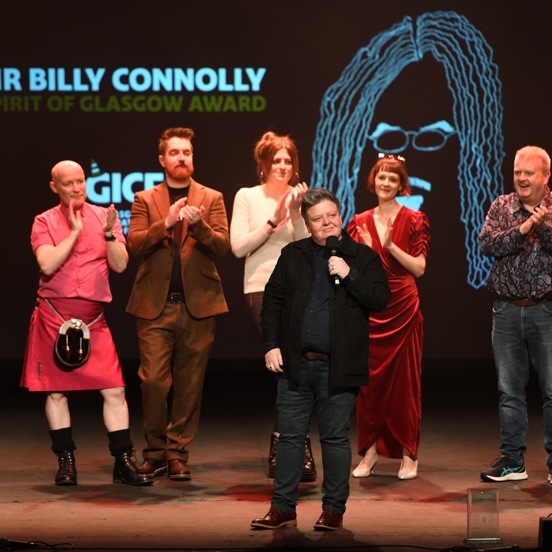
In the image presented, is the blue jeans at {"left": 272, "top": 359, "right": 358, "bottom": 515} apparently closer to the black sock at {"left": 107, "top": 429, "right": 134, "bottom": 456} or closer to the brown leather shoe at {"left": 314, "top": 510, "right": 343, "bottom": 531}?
the brown leather shoe at {"left": 314, "top": 510, "right": 343, "bottom": 531}

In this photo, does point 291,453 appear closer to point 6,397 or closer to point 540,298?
point 540,298

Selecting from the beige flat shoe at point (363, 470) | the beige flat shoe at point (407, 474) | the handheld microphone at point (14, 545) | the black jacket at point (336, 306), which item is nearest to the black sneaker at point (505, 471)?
the beige flat shoe at point (407, 474)

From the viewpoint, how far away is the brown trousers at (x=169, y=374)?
17.0 ft

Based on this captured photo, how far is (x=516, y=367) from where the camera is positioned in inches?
202

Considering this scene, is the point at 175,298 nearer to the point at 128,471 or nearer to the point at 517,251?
the point at 128,471

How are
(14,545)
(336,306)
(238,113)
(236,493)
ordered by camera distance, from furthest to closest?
(238,113)
(236,493)
(336,306)
(14,545)

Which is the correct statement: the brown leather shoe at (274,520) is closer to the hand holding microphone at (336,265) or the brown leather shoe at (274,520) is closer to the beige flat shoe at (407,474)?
the hand holding microphone at (336,265)

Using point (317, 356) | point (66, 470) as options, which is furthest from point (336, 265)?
point (66, 470)

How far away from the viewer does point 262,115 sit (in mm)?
8273

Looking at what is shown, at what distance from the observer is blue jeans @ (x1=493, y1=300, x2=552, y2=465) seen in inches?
199

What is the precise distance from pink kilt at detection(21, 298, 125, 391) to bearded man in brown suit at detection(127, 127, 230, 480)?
0.22 m

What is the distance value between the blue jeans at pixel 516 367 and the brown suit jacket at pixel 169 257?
1.42m

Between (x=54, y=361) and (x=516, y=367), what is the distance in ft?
7.48

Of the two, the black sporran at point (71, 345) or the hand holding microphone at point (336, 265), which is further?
the black sporran at point (71, 345)
